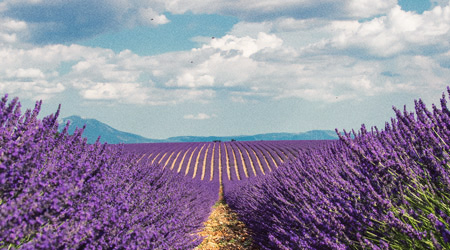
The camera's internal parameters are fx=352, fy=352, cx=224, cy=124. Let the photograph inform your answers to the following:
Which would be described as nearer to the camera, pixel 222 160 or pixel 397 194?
pixel 397 194

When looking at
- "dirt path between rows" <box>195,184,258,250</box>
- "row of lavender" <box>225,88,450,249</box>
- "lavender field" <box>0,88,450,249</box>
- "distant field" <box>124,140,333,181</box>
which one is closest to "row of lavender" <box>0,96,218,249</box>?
"lavender field" <box>0,88,450,249</box>

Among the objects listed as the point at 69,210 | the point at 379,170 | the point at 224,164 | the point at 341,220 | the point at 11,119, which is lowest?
the point at 224,164

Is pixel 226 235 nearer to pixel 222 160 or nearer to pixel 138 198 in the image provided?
pixel 138 198

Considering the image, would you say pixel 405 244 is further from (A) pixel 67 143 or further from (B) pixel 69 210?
(A) pixel 67 143

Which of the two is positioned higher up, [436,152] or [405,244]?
[436,152]

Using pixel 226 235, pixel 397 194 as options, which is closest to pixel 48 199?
pixel 397 194

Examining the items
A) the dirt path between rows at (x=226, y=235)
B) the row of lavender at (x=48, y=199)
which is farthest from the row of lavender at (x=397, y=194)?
the dirt path between rows at (x=226, y=235)

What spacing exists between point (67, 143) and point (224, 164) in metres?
22.5

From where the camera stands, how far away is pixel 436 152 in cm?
209

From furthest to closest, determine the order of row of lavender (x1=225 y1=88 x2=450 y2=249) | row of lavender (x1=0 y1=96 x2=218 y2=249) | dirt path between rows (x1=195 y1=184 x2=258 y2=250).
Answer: dirt path between rows (x1=195 y1=184 x2=258 y2=250) → row of lavender (x1=225 y1=88 x2=450 y2=249) → row of lavender (x1=0 y1=96 x2=218 y2=249)

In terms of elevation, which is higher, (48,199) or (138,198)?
(48,199)

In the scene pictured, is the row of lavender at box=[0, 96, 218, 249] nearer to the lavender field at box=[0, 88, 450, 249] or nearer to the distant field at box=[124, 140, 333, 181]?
the lavender field at box=[0, 88, 450, 249]

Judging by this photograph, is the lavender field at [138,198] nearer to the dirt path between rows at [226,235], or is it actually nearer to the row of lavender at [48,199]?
the row of lavender at [48,199]

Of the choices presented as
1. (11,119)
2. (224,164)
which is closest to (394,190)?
(11,119)
